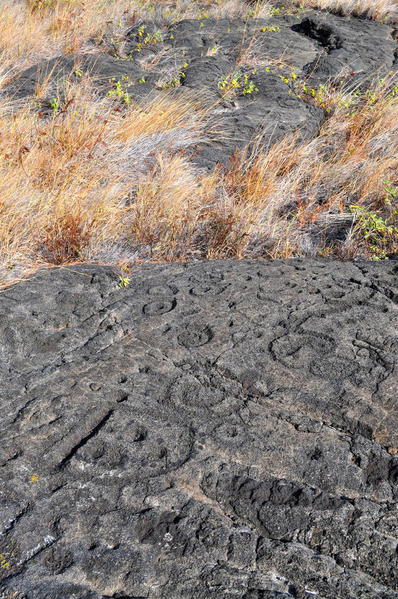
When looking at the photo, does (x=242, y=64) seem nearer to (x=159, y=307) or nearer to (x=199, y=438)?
(x=159, y=307)

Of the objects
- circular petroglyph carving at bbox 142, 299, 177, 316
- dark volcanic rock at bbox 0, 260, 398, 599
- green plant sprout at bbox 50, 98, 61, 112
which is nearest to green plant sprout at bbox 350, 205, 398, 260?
dark volcanic rock at bbox 0, 260, 398, 599

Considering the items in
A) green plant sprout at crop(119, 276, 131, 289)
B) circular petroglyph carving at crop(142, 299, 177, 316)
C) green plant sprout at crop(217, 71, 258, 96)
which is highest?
circular petroglyph carving at crop(142, 299, 177, 316)

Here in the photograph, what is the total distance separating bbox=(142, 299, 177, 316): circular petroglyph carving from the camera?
2930 millimetres

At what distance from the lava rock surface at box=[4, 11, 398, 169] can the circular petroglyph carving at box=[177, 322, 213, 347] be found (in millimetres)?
2622

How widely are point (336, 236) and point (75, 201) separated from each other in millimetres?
1859

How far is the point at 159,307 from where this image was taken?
2971mm

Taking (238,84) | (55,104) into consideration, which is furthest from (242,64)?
(55,104)

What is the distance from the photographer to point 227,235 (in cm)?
409

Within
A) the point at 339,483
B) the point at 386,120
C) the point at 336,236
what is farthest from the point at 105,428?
the point at 386,120

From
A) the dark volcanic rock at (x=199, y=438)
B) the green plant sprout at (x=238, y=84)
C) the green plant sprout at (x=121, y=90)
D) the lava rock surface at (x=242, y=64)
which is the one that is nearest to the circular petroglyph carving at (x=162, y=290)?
the dark volcanic rock at (x=199, y=438)

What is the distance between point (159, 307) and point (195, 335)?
31 centimetres

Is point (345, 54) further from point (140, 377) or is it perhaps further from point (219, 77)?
point (140, 377)

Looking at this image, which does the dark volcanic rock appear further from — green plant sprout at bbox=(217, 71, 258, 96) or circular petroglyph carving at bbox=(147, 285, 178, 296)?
green plant sprout at bbox=(217, 71, 258, 96)

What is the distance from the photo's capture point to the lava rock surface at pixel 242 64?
582 centimetres
